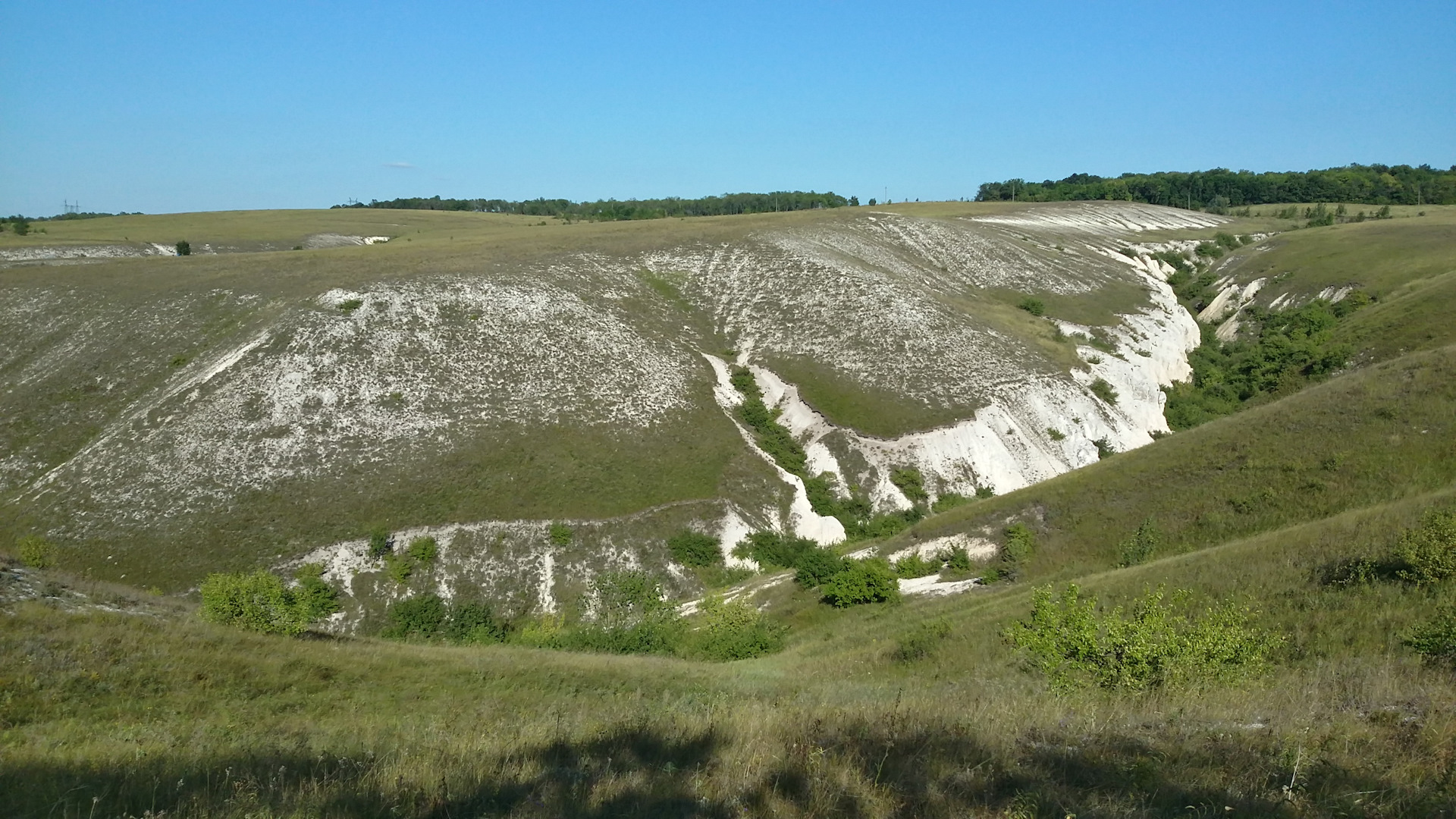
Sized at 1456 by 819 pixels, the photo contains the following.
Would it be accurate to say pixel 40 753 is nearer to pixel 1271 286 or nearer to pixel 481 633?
pixel 481 633

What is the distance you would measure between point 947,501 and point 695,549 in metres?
15.6

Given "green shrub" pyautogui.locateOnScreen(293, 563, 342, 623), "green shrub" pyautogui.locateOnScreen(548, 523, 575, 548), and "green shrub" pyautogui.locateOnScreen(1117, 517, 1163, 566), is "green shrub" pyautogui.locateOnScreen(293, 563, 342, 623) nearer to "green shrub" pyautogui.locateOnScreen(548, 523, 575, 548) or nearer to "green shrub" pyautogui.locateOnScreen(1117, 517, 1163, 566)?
"green shrub" pyautogui.locateOnScreen(548, 523, 575, 548)

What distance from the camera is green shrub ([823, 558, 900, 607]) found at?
3444 centimetres

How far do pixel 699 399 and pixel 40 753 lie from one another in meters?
46.9

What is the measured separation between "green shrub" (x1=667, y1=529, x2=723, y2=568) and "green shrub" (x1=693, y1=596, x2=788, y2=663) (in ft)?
23.0

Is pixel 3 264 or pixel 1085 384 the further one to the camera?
→ pixel 3 264

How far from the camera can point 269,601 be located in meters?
30.0

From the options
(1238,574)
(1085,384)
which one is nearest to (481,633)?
(1238,574)

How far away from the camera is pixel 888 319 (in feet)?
213

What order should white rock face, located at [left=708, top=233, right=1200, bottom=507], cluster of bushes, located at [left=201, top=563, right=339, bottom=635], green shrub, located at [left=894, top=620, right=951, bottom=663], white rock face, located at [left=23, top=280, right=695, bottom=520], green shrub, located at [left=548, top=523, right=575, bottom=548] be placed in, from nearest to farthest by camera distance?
1. green shrub, located at [left=894, top=620, right=951, bottom=663]
2. cluster of bushes, located at [left=201, top=563, right=339, bottom=635]
3. green shrub, located at [left=548, top=523, right=575, bottom=548]
4. white rock face, located at [left=23, top=280, right=695, bottom=520]
5. white rock face, located at [left=708, top=233, right=1200, bottom=507]

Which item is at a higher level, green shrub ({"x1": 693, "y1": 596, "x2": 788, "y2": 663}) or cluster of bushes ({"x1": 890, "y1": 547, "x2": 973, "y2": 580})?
cluster of bushes ({"x1": 890, "y1": 547, "x2": 973, "y2": 580})

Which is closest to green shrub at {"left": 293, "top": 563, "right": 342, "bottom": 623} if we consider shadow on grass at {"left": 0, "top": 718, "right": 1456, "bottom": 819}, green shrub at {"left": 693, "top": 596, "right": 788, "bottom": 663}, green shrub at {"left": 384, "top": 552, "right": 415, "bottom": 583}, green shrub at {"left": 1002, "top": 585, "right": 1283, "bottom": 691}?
green shrub at {"left": 384, "top": 552, "right": 415, "bottom": 583}

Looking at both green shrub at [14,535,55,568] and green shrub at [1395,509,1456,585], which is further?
green shrub at [14,535,55,568]

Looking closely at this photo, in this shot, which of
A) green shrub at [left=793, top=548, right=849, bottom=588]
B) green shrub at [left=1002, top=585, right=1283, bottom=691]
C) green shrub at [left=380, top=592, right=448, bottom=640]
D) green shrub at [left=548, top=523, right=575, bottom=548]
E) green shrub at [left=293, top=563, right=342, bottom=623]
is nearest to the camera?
green shrub at [left=1002, top=585, right=1283, bottom=691]
